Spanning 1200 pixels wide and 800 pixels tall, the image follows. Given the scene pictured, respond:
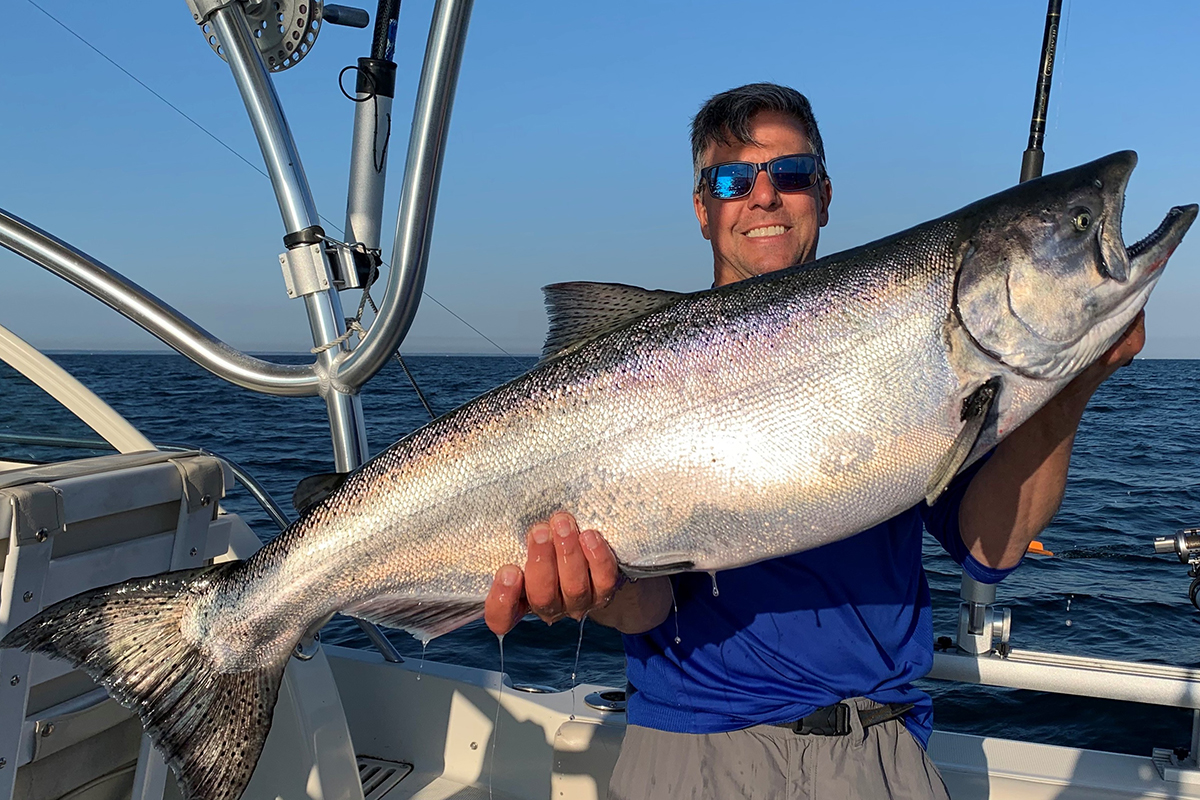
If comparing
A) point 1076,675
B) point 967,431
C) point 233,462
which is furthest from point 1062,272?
point 233,462

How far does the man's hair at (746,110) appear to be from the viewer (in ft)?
10.1

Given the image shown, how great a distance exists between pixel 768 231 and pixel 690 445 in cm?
112

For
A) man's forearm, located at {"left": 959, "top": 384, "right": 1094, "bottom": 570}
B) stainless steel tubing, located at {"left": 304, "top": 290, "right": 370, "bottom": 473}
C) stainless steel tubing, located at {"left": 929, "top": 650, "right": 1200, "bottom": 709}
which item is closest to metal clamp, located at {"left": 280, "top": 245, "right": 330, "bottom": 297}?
stainless steel tubing, located at {"left": 304, "top": 290, "right": 370, "bottom": 473}

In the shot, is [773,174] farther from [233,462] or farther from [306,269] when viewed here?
[233,462]

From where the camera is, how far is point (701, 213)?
340cm

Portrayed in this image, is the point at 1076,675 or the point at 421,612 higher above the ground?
the point at 421,612

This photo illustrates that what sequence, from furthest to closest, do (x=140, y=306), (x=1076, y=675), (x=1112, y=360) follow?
(x=1076, y=675) < (x=140, y=306) < (x=1112, y=360)

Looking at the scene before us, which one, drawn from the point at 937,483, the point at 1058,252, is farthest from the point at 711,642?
Result: the point at 1058,252

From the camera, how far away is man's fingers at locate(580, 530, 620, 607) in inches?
90.0

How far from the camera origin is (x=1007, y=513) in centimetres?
267

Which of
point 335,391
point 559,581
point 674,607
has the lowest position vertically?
point 674,607

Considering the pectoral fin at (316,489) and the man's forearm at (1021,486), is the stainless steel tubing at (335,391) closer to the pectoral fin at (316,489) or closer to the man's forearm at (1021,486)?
the pectoral fin at (316,489)

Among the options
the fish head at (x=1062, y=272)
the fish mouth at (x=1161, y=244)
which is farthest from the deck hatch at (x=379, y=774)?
Result: the fish mouth at (x=1161, y=244)

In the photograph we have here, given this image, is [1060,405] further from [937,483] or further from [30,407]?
[30,407]
